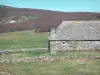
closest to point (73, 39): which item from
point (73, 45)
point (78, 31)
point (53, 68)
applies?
point (73, 45)

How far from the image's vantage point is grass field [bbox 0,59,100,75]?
28.5 meters

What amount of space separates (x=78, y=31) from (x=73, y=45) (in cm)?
307

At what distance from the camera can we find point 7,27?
130m

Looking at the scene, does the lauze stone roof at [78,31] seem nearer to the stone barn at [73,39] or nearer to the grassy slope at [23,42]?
the stone barn at [73,39]

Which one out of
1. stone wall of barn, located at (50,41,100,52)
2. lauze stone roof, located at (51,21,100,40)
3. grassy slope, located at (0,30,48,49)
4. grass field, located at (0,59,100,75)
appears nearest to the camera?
grass field, located at (0,59,100,75)

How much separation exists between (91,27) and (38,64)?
19460 millimetres

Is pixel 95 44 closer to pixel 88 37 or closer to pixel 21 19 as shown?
pixel 88 37

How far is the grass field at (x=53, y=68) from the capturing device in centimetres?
2854

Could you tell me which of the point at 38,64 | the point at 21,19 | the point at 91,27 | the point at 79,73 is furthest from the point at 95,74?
the point at 21,19

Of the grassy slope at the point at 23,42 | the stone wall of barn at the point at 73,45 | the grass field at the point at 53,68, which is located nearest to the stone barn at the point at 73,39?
the stone wall of barn at the point at 73,45

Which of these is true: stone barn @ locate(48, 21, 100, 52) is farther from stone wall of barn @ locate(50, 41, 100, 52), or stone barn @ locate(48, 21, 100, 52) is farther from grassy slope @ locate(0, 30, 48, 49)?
grassy slope @ locate(0, 30, 48, 49)

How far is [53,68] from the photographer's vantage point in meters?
31.5

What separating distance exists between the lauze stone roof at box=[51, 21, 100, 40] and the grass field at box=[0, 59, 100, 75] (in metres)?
12.6

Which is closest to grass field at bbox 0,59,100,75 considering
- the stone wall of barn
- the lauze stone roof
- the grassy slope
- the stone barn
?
the stone wall of barn
